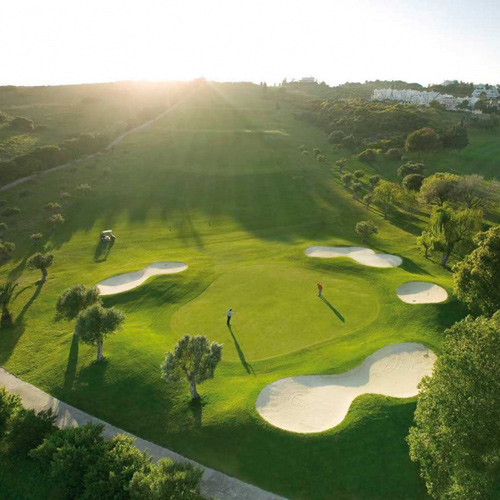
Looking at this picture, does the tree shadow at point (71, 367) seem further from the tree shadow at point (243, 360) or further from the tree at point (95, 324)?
the tree shadow at point (243, 360)

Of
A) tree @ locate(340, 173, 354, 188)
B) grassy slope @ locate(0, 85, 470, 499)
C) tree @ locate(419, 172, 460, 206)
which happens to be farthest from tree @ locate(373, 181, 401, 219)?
tree @ locate(340, 173, 354, 188)

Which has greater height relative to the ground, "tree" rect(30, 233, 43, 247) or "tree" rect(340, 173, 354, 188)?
"tree" rect(340, 173, 354, 188)

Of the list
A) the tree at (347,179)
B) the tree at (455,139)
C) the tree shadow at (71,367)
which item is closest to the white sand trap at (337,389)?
the tree shadow at (71,367)

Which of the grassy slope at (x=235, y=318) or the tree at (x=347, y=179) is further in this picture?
the tree at (x=347, y=179)

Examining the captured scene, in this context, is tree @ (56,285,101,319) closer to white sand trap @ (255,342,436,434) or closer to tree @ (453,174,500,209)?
white sand trap @ (255,342,436,434)

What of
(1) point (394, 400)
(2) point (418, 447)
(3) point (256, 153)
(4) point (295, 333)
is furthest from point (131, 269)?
(3) point (256, 153)

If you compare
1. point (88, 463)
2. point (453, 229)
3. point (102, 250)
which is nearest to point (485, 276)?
point (453, 229)

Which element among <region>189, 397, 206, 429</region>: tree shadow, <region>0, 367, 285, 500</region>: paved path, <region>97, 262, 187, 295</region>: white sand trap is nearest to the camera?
<region>0, 367, 285, 500</region>: paved path
